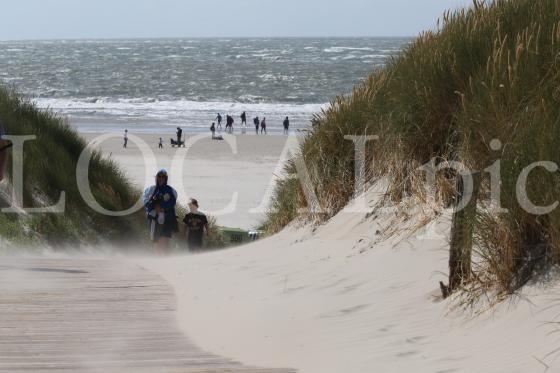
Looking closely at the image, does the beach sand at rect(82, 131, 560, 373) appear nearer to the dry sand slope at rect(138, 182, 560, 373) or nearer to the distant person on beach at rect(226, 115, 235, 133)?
the dry sand slope at rect(138, 182, 560, 373)

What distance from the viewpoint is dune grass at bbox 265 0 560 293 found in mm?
6246

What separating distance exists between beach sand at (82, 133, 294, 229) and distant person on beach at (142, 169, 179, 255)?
9246 mm

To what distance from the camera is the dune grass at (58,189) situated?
14086 mm

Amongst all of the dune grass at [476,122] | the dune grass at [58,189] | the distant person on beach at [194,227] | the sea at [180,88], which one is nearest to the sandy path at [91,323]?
the dune grass at [476,122]

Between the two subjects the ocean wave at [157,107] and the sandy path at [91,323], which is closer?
the sandy path at [91,323]

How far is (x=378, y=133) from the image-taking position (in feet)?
35.9

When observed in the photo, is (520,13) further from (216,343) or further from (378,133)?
(216,343)

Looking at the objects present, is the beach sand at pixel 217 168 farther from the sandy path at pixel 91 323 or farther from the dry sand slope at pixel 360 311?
the sandy path at pixel 91 323

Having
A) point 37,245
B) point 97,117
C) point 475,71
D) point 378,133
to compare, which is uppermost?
point 475,71

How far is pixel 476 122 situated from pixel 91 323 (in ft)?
10.7

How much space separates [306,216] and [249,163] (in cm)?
2837

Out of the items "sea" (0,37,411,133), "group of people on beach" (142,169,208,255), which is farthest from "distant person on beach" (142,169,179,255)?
"sea" (0,37,411,133)

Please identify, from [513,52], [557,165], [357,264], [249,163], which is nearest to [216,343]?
[357,264]

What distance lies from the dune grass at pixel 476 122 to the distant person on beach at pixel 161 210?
1.57m
